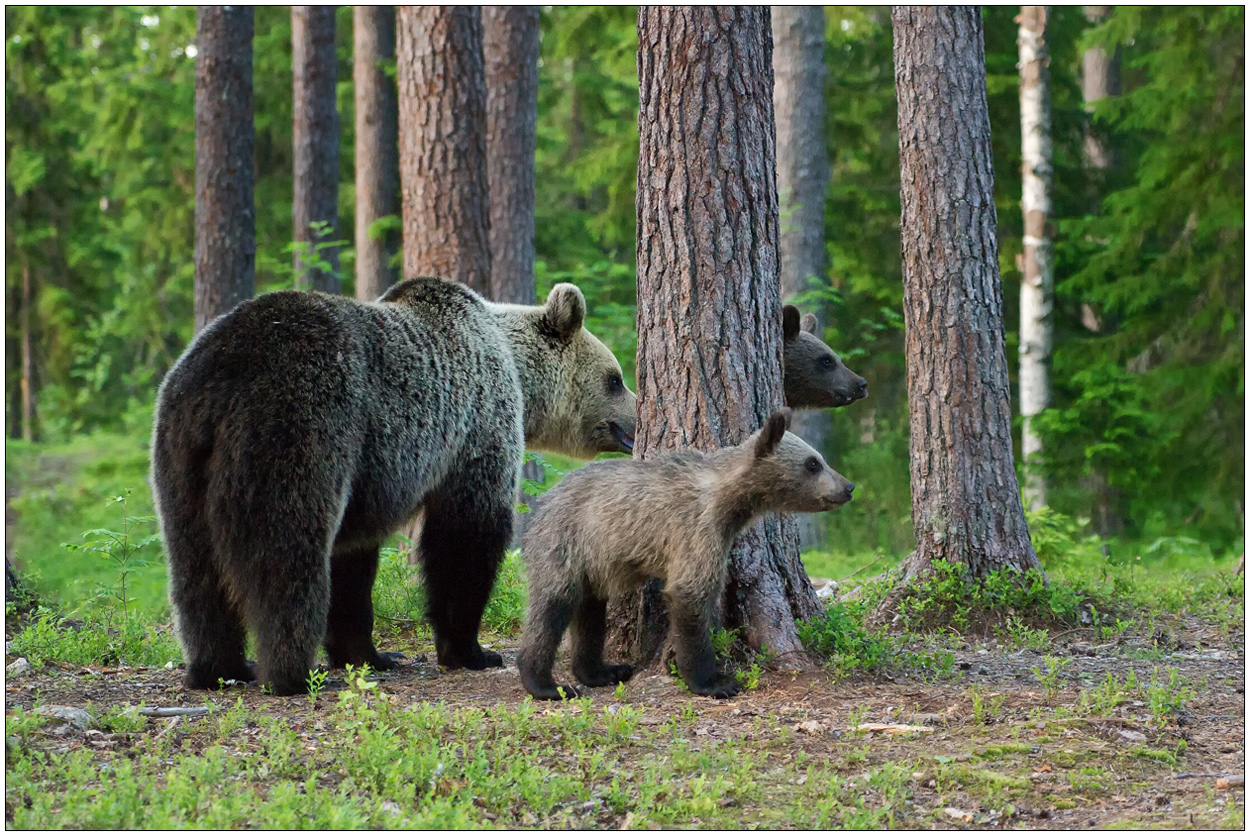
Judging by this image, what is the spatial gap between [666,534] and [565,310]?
2.21 metres

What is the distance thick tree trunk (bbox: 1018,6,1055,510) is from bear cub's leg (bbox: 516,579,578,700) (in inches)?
400

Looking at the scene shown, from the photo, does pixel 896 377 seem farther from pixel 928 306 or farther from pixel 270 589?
pixel 270 589

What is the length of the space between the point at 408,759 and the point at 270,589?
61.4 inches

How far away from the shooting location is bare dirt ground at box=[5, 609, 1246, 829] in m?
4.36

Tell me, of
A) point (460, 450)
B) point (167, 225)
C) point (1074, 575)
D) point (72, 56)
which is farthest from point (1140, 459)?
point (72, 56)

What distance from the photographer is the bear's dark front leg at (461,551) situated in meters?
6.57

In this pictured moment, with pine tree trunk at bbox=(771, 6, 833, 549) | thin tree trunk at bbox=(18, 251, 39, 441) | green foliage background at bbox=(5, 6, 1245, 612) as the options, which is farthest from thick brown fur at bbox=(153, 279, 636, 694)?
thin tree trunk at bbox=(18, 251, 39, 441)

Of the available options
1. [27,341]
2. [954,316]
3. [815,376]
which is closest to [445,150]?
[815,376]

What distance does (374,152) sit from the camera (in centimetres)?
1652

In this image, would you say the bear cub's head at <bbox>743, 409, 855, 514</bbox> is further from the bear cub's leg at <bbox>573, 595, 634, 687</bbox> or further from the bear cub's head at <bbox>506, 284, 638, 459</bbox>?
the bear cub's head at <bbox>506, 284, 638, 459</bbox>

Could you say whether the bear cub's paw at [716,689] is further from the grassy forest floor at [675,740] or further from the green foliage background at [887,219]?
the green foliage background at [887,219]

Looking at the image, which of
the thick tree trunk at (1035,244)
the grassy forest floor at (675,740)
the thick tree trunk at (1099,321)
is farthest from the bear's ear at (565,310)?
the thick tree trunk at (1099,321)

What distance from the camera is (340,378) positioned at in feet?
19.2

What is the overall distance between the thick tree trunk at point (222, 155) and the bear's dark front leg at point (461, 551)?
31.4 feet
